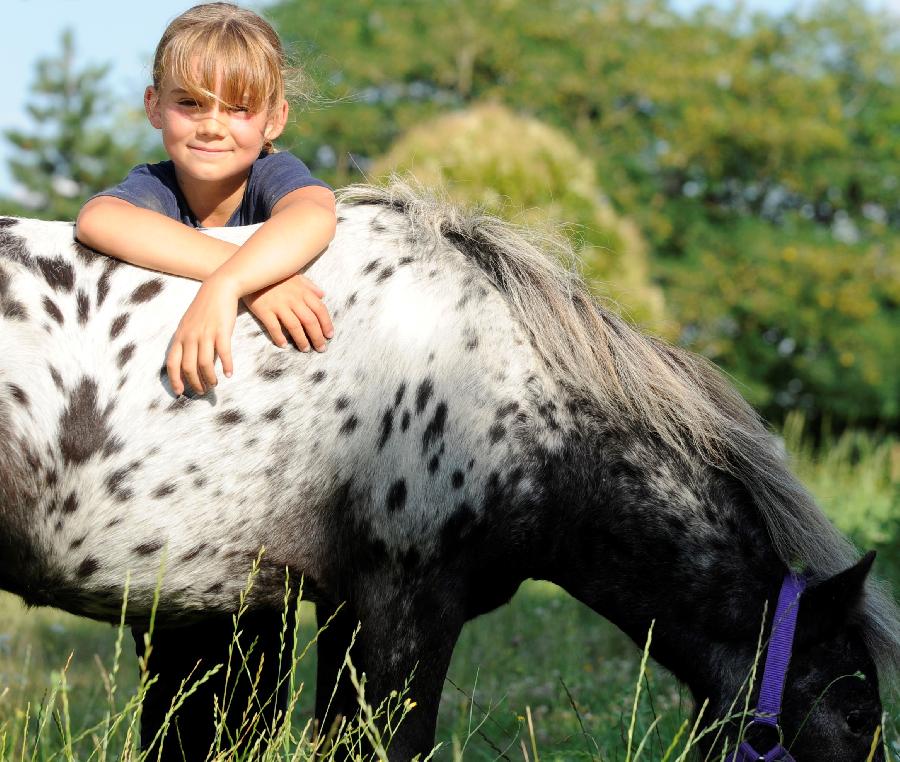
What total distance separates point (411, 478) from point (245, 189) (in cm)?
105

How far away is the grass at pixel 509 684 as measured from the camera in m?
3.32

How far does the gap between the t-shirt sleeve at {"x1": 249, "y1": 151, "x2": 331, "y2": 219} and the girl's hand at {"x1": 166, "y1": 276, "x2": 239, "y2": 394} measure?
447 mm

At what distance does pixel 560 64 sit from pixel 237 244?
24355 mm

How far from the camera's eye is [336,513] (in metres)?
2.36

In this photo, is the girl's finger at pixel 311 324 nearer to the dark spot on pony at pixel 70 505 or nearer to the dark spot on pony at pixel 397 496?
the dark spot on pony at pixel 397 496

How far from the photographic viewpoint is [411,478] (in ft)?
7.61

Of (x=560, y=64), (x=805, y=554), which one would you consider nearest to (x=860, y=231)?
(x=560, y=64)

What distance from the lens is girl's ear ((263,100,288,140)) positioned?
277 centimetres

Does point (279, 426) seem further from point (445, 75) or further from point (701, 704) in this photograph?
point (445, 75)

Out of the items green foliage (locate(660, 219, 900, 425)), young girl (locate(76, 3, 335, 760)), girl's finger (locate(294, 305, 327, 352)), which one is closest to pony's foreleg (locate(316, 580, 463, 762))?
young girl (locate(76, 3, 335, 760))

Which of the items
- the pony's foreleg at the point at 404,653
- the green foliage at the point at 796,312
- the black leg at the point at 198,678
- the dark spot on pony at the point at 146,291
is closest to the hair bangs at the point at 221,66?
the dark spot on pony at the point at 146,291

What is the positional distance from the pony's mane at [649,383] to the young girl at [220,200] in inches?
13.2

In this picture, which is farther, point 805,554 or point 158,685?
point 158,685

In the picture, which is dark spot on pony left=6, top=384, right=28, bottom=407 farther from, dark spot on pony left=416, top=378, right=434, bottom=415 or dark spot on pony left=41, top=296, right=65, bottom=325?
dark spot on pony left=416, top=378, right=434, bottom=415
